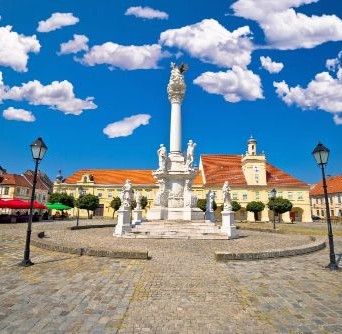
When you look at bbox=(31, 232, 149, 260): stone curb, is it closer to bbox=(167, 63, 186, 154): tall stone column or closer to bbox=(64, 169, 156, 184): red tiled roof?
bbox=(167, 63, 186, 154): tall stone column

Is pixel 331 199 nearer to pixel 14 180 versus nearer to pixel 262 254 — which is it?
pixel 262 254

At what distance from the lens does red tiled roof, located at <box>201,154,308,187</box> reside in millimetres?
60625

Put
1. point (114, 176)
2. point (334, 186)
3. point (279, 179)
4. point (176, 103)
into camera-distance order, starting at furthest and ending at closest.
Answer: point (114, 176) < point (334, 186) < point (279, 179) < point (176, 103)

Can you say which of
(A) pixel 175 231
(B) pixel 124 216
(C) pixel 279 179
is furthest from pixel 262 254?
(C) pixel 279 179

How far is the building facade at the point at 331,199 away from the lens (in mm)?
63219

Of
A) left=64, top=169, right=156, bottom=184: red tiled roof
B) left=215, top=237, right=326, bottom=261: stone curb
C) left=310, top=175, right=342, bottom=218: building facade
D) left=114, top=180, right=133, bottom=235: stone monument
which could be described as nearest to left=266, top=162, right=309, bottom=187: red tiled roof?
left=310, top=175, right=342, bottom=218: building facade

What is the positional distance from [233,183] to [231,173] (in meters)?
3.10

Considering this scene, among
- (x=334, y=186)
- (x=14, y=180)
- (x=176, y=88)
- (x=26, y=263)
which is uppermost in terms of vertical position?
(x=176, y=88)

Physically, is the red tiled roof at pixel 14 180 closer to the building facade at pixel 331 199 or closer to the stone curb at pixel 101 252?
Result: the stone curb at pixel 101 252

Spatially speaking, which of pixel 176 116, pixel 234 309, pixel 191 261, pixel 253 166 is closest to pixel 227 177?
pixel 253 166

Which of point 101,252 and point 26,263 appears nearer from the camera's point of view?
point 26,263

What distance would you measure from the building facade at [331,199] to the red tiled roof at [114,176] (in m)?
39.3

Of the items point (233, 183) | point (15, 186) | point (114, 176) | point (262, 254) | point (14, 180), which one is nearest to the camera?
point (262, 254)

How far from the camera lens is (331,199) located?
217 feet
